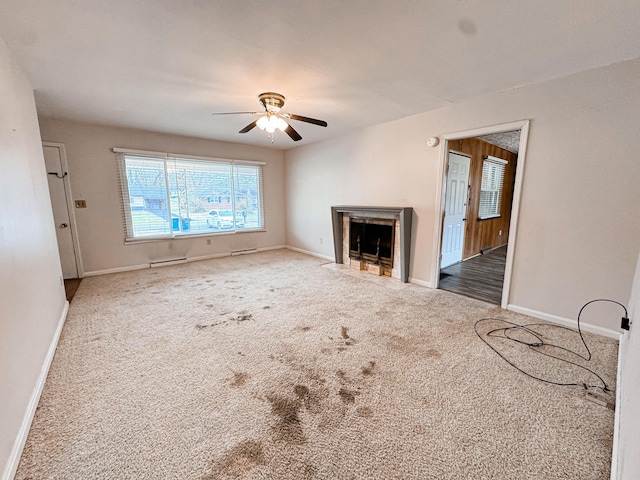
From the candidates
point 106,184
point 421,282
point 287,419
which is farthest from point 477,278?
point 106,184

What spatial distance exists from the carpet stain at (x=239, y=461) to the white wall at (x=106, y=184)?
14.6ft

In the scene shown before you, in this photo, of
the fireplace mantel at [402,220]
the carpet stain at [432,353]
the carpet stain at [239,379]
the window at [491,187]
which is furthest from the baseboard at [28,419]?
the window at [491,187]

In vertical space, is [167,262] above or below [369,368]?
above

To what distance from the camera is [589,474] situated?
4.05 feet

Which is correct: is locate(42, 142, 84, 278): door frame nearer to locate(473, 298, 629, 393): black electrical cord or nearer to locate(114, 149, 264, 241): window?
locate(114, 149, 264, 241): window

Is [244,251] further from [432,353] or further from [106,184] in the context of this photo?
[432,353]

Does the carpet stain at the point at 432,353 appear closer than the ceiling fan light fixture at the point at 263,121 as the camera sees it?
Yes

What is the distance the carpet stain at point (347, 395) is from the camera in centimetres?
168

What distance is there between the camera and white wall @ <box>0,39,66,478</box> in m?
1.37

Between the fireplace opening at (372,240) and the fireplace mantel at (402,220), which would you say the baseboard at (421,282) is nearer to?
the fireplace mantel at (402,220)

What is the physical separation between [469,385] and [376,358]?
0.66 m

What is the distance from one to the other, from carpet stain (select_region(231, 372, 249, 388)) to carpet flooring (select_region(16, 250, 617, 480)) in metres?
0.01

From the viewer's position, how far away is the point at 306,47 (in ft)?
6.71

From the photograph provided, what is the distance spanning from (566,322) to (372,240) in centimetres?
262
